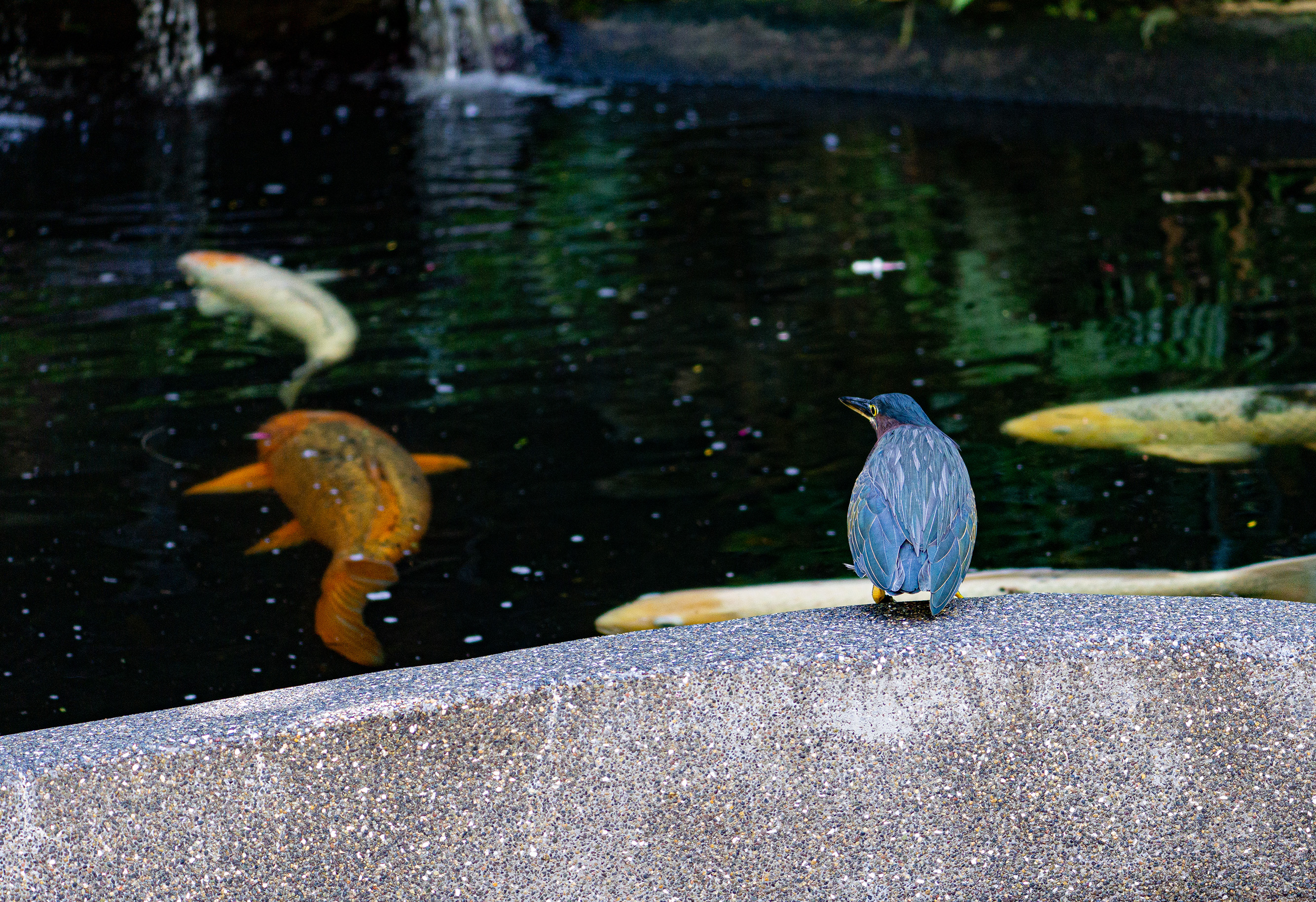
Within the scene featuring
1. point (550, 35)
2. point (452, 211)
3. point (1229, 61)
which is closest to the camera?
point (452, 211)

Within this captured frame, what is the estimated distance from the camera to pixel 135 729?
2.54 meters

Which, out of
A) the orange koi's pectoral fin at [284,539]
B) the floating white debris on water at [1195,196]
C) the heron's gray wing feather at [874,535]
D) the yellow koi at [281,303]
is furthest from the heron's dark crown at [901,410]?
the floating white debris on water at [1195,196]

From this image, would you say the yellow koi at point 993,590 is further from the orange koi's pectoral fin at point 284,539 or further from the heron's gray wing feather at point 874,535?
the orange koi's pectoral fin at point 284,539

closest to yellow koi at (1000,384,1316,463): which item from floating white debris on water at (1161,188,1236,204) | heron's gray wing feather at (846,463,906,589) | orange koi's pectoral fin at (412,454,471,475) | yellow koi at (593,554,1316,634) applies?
yellow koi at (593,554,1316,634)

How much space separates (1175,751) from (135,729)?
199cm

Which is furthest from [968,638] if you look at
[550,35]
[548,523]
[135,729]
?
[550,35]

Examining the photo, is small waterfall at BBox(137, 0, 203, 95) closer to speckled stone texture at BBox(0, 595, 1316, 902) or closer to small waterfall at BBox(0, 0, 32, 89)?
small waterfall at BBox(0, 0, 32, 89)

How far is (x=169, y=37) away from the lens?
17.7 metres

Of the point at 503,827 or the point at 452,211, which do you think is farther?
the point at 452,211

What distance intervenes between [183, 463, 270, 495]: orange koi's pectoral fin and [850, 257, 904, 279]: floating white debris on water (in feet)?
12.8

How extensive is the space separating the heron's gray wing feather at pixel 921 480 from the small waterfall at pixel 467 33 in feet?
50.2

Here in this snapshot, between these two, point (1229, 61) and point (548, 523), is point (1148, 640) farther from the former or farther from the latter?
point (1229, 61)

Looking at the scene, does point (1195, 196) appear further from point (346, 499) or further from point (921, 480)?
point (921, 480)

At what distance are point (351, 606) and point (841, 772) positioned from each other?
2033 millimetres
